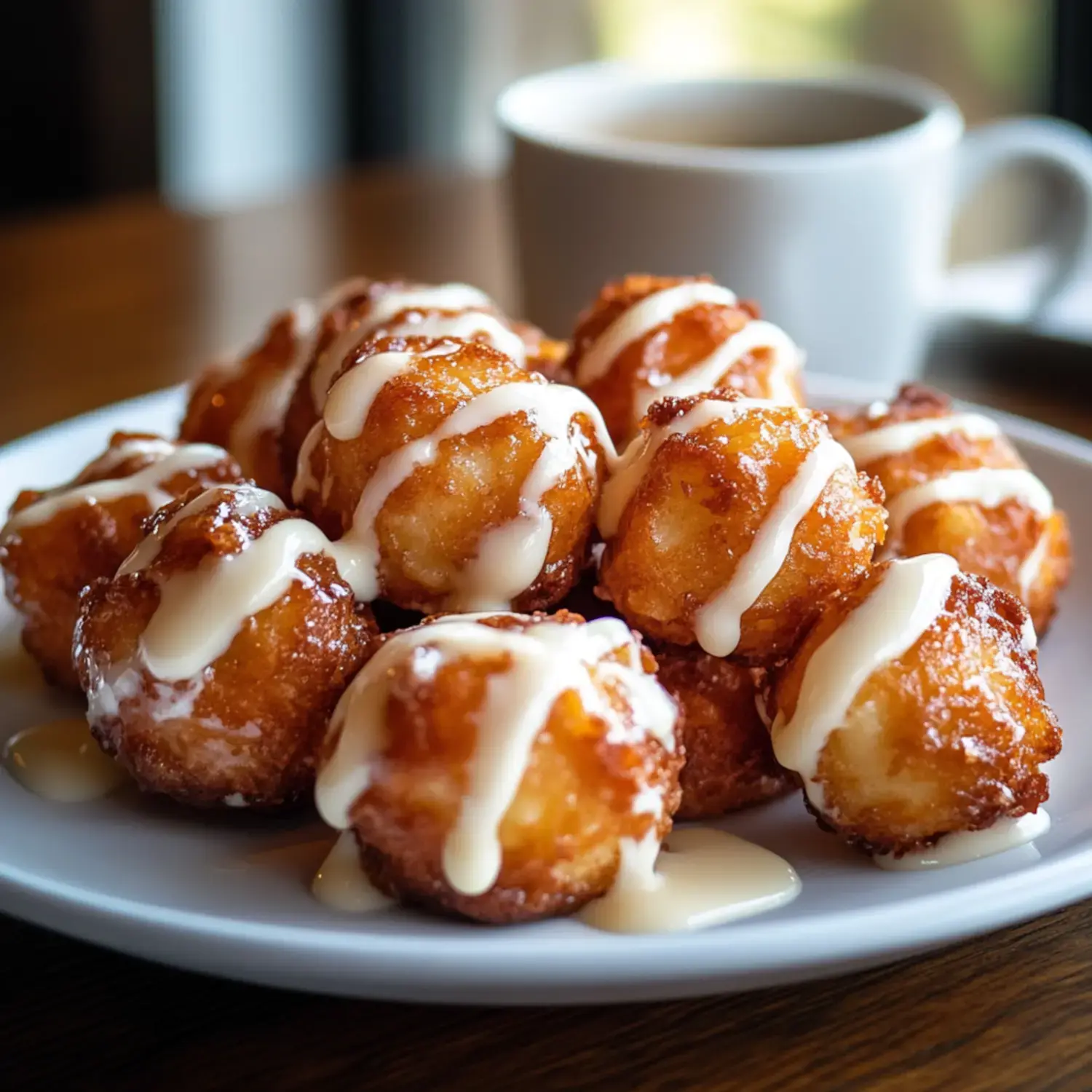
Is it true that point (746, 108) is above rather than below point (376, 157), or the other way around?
above

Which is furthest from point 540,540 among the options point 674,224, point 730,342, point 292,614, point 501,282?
point 501,282

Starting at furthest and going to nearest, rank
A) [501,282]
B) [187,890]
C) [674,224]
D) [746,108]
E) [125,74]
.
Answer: [125,74] < [501,282] < [746,108] < [674,224] < [187,890]

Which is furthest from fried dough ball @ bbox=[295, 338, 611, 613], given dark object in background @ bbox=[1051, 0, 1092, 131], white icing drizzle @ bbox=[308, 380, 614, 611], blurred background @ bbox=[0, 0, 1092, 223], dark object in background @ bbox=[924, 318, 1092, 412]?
blurred background @ bbox=[0, 0, 1092, 223]

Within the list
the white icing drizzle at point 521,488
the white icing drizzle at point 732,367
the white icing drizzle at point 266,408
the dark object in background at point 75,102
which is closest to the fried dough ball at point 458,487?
the white icing drizzle at point 521,488

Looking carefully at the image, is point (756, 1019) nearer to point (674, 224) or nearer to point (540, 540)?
point (540, 540)

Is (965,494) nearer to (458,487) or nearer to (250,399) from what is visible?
(458,487)

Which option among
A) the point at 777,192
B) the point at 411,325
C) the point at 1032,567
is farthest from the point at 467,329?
the point at 777,192
